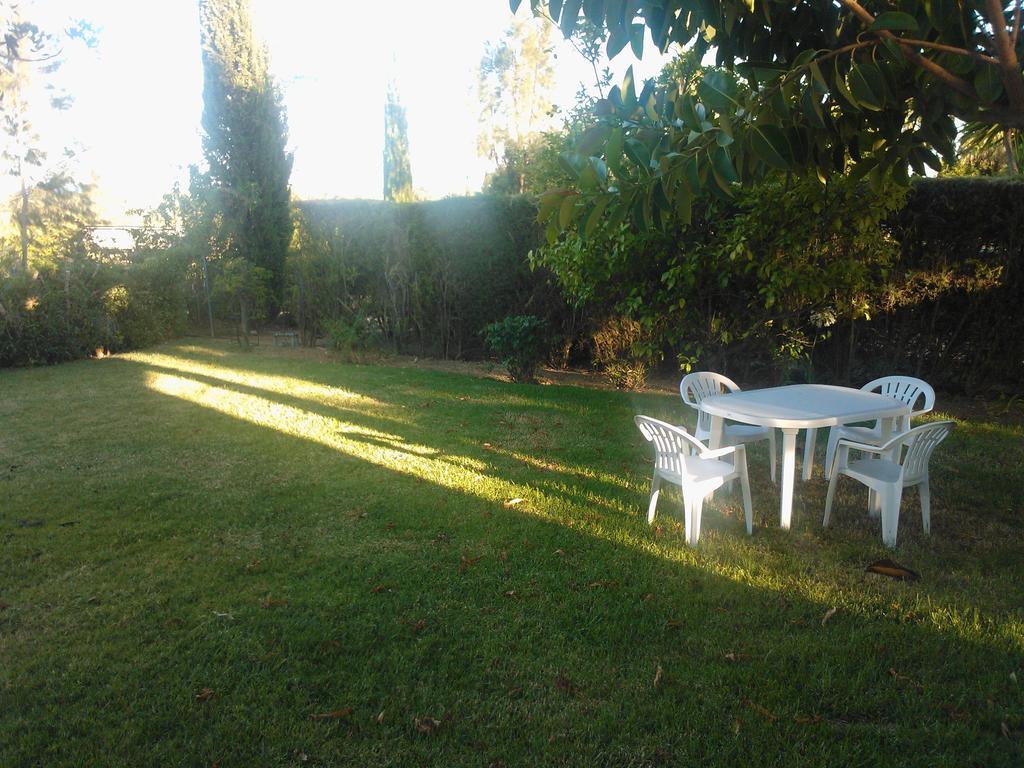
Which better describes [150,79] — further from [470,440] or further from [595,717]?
[595,717]

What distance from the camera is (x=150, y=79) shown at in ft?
75.2

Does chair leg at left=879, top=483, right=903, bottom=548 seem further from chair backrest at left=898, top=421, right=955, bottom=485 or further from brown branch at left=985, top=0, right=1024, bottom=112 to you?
brown branch at left=985, top=0, right=1024, bottom=112

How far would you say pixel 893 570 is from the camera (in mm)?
4012

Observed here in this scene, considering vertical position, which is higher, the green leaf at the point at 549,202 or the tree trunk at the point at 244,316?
the green leaf at the point at 549,202

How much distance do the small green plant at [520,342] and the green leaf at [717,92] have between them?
7387 mm

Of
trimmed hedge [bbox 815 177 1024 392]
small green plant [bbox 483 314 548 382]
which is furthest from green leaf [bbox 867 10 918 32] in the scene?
small green plant [bbox 483 314 548 382]

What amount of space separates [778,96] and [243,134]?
16413mm

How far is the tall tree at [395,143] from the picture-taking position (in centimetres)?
2720

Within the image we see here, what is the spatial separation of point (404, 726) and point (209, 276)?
45.5ft

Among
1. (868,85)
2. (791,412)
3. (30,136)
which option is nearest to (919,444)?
(791,412)

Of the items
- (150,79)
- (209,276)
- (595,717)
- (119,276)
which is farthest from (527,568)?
(150,79)

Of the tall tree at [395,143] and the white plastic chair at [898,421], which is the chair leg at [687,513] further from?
the tall tree at [395,143]

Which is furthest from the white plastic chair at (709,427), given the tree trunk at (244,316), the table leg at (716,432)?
the tree trunk at (244,316)

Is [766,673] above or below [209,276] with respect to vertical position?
below
